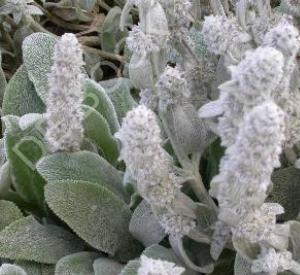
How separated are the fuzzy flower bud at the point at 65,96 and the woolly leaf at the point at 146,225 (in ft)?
0.38

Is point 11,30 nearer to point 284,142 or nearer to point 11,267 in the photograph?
point 11,267

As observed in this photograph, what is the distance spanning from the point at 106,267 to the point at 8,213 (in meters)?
0.16

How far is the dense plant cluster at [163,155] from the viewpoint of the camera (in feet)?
1.85

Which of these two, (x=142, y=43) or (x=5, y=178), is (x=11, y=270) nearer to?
(x=5, y=178)

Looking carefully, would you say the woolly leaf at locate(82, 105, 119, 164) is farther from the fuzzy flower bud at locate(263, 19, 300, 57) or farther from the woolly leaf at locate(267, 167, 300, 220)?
the fuzzy flower bud at locate(263, 19, 300, 57)

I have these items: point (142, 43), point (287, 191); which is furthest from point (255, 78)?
point (287, 191)

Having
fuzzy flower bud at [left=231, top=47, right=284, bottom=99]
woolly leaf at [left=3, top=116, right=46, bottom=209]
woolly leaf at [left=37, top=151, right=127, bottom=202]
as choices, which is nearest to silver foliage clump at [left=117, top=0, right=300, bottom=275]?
fuzzy flower bud at [left=231, top=47, right=284, bottom=99]

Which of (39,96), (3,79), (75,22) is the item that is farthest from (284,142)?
(75,22)

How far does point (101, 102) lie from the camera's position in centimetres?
95

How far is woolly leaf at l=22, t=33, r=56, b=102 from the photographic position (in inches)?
38.7

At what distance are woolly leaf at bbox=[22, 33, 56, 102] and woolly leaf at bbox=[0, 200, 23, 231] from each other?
200 millimetres

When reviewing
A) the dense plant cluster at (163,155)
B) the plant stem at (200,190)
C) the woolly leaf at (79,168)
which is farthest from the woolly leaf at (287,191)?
the woolly leaf at (79,168)

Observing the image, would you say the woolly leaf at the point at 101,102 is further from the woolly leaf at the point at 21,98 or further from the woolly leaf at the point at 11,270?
the woolly leaf at the point at 11,270

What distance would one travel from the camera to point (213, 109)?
62cm
